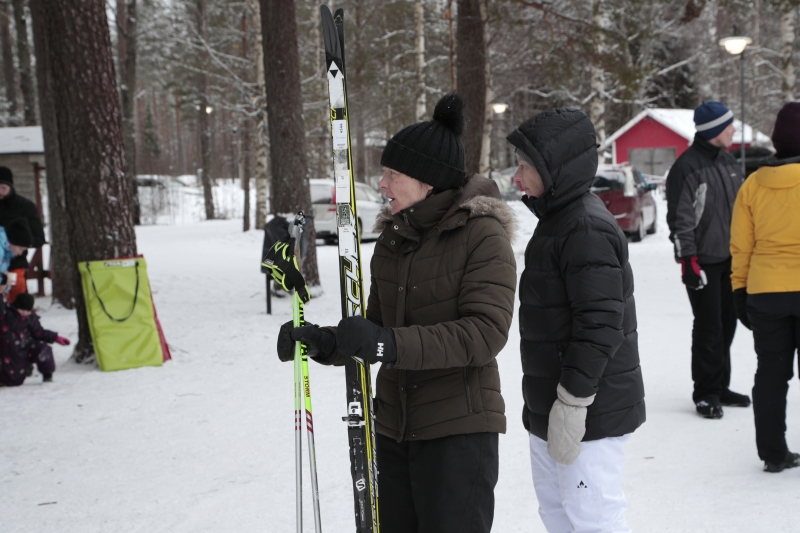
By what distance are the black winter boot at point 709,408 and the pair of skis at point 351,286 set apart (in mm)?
3344

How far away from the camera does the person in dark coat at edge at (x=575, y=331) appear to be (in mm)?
2307

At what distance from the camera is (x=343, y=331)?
2.10 m

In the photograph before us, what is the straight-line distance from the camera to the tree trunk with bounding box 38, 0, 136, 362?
21.7ft

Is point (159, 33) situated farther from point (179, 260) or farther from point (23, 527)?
point (23, 527)

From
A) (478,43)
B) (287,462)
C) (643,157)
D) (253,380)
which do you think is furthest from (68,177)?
(643,157)

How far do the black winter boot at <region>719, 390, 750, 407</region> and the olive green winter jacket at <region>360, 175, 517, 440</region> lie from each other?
3.50m

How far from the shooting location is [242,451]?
15.2 ft

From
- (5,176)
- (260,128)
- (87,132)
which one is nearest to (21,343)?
(87,132)

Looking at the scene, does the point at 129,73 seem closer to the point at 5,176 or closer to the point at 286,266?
the point at 5,176

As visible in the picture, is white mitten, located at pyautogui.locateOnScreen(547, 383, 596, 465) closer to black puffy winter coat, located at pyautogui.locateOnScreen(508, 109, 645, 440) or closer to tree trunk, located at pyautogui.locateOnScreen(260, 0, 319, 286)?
black puffy winter coat, located at pyautogui.locateOnScreen(508, 109, 645, 440)

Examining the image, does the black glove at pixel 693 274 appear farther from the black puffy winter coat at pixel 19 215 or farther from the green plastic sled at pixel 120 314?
the black puffy winter coat at pixel 19 215

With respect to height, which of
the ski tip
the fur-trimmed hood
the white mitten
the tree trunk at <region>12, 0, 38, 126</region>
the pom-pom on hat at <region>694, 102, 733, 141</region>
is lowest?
the white mitten

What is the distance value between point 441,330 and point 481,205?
44 centimetres

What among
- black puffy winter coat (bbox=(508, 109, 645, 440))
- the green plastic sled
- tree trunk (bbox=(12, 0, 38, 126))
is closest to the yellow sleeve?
black puffy winter coat (bbox=(508, 109, 645, 440))
